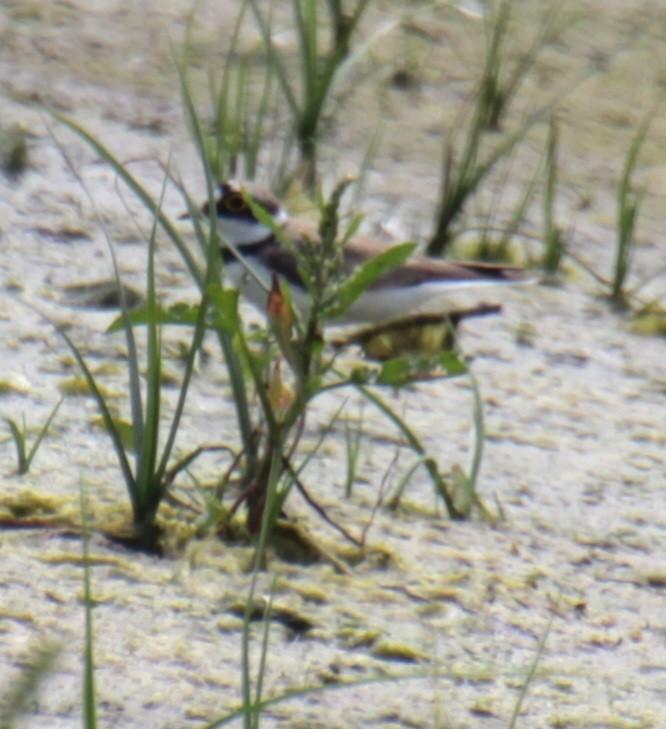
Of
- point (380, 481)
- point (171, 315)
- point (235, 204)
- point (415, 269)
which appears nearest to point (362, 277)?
point (171, 315)

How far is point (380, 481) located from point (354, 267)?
133 centimetres

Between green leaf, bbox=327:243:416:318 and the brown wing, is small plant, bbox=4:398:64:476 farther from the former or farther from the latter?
the brown wing

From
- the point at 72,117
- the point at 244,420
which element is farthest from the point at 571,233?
the point at 244,420

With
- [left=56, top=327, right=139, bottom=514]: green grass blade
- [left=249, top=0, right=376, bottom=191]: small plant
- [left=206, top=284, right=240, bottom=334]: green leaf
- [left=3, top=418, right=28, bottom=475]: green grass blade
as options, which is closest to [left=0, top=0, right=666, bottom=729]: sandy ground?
[left=3, top=418, right=28, bottom=475]: green grass blade

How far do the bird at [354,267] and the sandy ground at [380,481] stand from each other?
0.16 m

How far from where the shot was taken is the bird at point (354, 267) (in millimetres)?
4500

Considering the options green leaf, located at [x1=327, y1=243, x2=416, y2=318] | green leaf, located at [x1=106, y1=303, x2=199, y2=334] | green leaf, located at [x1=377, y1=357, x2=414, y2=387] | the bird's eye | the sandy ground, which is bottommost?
the sandy ground

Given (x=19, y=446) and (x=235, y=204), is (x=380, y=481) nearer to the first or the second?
(x=19, y=446)

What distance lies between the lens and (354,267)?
4.55 m

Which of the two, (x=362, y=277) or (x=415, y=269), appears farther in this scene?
(x=415, y=269)

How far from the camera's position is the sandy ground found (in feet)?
7.84

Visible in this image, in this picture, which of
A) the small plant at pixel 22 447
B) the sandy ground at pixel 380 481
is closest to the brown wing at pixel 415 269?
the sandy ground at pixel 380 481

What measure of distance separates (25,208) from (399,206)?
1244 millimetres

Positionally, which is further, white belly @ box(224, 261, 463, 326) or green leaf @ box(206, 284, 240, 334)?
white belly @ box(224, 261, 463, 326)
